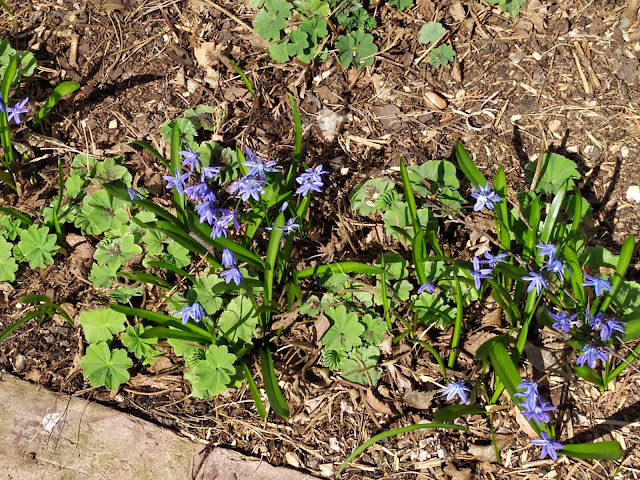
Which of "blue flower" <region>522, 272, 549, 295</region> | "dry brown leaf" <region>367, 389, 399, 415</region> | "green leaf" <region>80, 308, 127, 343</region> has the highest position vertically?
"blue flower" <region>522, 272, 549, 295</region>

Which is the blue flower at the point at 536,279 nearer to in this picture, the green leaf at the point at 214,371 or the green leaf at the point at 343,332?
the green leaf at the point at 343,332

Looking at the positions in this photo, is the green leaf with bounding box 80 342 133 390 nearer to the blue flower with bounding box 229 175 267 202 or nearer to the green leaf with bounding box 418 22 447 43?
the blue flower with bounding box 229 175 267 202

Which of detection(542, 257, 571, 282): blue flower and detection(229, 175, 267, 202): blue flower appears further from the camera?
detection(229, 175, 267, 202): blue flower

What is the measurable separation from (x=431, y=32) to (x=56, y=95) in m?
1.99

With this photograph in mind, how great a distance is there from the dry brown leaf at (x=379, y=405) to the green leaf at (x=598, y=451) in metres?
0.67

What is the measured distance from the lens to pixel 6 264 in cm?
286

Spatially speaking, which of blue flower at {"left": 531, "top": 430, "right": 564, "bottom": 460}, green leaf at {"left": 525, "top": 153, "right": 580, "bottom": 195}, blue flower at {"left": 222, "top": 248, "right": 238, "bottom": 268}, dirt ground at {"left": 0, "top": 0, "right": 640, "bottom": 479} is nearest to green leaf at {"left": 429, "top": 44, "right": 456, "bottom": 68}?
dirt ground at {"left": 0, "top": 0, "right": 640, "bottom": 479}

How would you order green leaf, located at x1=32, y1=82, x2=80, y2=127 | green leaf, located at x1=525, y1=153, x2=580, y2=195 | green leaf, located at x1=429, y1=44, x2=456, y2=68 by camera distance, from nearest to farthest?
1. green leaf, located at x1=525, y1=153, x2=580, y2=195
2. green leaf, located at x1=32, y1=82, x2=80, y2=127
3. green leaf, located at x1=429, y1=44, x2=456, y2=68

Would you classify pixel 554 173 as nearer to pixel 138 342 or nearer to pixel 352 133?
pixel 352 133

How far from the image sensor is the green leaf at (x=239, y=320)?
2605 mm

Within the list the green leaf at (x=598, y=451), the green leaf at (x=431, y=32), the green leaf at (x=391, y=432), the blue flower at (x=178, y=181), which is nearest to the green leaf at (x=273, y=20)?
the green leaf at (x=431, y=32)

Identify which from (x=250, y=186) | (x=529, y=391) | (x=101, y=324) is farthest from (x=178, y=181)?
(x=529, y=391)

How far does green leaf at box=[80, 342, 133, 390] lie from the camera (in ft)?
8.54

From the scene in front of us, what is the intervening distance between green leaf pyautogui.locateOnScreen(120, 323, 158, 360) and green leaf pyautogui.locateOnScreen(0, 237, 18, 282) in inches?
25.7
